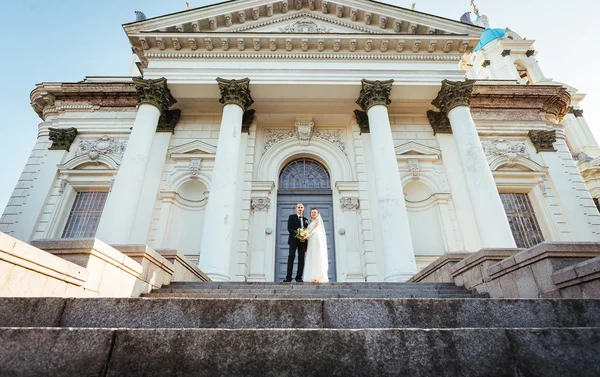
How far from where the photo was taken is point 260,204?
36.7 ft

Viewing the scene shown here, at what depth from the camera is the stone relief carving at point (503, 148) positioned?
12.1m

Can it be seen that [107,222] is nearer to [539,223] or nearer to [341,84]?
[341,84]

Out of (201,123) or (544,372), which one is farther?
(201,123)

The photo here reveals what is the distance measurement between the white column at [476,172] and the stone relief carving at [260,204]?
6.61m

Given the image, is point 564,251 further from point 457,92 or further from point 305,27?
point 305,27

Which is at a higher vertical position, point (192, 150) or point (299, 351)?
point (192, 150)

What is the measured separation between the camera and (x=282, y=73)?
11.1 m

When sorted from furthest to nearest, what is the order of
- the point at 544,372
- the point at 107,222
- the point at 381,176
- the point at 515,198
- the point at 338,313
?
the point at 515,198 → the point at 381,176 → the point at 107,222 → the point at 338,313 → the point at 544,372

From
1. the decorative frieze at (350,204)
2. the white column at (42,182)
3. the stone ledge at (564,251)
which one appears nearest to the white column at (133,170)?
the white column at (42,182)

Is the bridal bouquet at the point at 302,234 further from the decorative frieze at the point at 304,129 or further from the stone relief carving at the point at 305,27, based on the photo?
the stone relief carving at the point at 305,27

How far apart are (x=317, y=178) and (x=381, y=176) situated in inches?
136

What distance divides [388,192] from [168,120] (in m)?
8.79

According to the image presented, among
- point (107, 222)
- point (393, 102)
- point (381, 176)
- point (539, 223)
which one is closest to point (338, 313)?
point (381, 176)

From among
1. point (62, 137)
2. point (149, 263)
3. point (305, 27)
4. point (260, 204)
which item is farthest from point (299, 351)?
point (62, 137)
